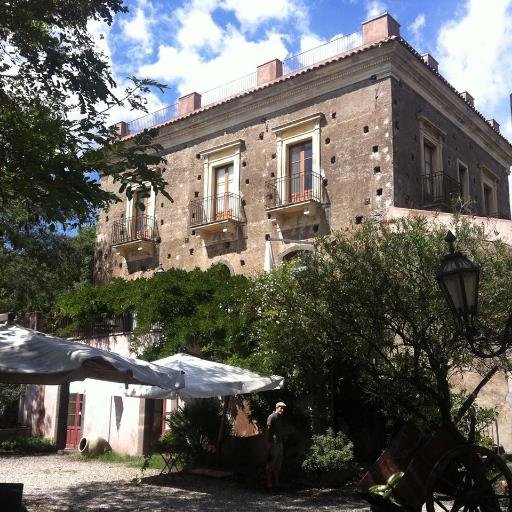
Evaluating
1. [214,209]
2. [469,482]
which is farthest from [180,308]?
[469,482]

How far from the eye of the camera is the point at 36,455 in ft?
56.6

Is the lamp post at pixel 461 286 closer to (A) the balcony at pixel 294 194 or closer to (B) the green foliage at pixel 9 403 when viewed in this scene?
(A) the balcony at pixel 294 194

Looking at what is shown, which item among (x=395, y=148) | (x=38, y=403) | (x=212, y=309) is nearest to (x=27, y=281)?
(x=38, y=403)

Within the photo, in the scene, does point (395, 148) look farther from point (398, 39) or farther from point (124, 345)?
point (124, 345)

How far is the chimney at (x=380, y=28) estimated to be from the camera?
18.6m

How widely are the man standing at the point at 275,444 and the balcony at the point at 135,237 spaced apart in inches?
501

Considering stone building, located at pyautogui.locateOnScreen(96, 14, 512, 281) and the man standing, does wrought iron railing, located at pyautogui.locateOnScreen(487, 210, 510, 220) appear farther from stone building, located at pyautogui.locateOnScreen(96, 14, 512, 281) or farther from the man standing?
the man standing

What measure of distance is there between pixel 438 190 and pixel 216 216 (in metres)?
7.01

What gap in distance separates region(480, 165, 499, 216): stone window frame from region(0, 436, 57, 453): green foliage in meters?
15.9

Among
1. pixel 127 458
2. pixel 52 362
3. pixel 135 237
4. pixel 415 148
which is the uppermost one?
pixel 415 148

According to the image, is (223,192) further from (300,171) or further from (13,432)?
(13,432)

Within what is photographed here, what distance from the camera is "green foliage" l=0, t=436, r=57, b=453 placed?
17984 mm

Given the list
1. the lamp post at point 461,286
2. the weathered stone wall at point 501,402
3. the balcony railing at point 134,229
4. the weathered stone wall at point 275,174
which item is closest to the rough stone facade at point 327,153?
the weathered stone wall at point 275,174

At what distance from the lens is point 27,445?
18281 millimetres
